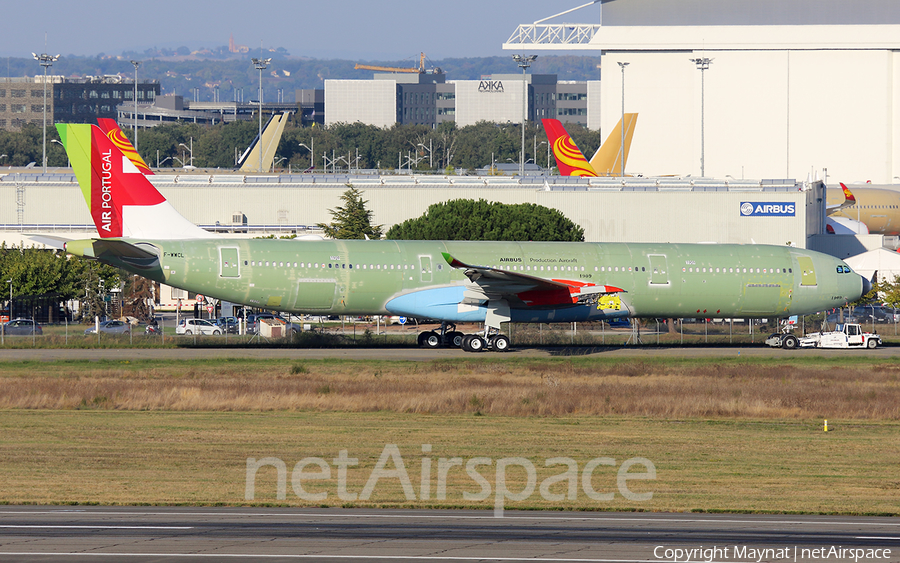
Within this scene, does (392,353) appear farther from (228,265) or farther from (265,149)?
(265,149)

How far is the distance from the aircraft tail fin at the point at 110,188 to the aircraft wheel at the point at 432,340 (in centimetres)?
1311

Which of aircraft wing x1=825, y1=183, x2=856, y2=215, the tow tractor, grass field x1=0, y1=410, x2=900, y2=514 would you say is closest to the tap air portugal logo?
grass field x1=0, y1=410, x2=900, y2=514

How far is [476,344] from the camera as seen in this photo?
150 feet

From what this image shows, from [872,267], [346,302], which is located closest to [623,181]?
[872,267]

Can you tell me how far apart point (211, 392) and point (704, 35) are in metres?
121

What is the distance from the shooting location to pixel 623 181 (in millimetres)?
85312

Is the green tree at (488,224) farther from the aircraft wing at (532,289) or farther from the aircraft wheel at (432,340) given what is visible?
the aircraft wing at (532,289)

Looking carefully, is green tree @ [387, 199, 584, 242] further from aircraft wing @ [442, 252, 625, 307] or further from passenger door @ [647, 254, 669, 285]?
aircraft wing @ [442, 252, 625, 307]

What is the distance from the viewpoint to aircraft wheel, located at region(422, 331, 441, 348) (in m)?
48.5

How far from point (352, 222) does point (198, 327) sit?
2222 cm

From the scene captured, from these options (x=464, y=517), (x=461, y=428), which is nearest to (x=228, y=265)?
(x=461, y=428)

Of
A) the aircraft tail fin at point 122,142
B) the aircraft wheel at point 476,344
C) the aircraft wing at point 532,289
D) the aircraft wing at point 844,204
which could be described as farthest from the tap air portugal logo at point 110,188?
the aircraft wing at point 844,204

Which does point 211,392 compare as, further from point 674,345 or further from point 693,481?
point 674,345

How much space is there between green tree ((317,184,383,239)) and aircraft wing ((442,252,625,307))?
36669mm
